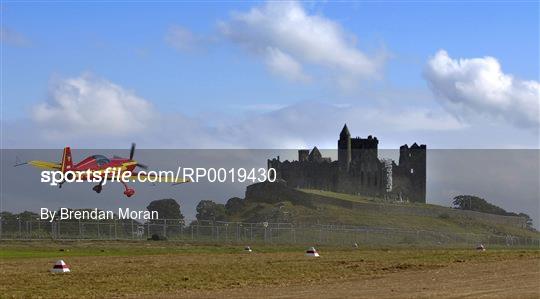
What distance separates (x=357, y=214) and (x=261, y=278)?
A: 11753 cm

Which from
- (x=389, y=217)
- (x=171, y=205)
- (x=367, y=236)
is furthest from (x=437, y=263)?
(x=389, y=217)

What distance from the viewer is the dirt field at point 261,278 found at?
108 ft

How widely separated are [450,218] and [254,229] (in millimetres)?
80490

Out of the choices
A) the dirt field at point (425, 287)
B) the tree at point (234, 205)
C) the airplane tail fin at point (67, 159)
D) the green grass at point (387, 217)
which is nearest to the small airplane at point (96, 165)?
the airplane tail fin at point (67, 159)

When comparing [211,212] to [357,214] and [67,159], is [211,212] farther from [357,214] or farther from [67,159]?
[67,159]

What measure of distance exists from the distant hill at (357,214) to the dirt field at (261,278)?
89.7 m

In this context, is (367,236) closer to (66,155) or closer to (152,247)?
(152,247)

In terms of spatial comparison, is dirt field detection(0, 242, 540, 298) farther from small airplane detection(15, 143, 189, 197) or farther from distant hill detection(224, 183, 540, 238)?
distant hill detection(224, 183, 540, 238)

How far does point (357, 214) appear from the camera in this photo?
157 meters

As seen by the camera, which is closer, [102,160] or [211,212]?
[102,160]

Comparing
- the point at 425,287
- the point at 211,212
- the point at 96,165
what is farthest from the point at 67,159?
the point at 211,212

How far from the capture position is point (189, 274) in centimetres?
4238

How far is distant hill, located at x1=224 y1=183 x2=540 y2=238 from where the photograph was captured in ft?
485

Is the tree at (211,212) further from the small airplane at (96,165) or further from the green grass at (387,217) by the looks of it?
the small airplane at (96,165)
